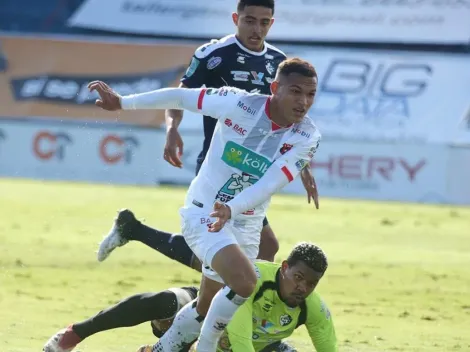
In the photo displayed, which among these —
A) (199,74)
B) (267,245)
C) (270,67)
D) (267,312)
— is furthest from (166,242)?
(267,312)

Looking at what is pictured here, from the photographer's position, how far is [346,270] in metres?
12.7

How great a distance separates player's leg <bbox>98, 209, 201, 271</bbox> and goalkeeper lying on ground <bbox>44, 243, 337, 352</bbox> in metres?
1.21

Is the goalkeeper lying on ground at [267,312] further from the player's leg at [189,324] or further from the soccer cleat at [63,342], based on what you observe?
the player's leg at [189,324]

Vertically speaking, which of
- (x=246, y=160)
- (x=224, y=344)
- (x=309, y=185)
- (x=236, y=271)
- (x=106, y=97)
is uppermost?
(x=106, y=97)

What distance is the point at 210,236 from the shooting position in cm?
639

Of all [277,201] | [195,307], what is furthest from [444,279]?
[277,201]

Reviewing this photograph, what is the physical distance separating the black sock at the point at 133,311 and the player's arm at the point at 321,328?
3.21ft

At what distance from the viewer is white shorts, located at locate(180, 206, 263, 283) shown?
6348 mm

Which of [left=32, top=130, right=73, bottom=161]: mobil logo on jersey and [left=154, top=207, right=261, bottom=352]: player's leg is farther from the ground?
[left=154, top=207, right=261, bottom=352]: player's leg

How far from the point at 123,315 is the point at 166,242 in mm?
1555

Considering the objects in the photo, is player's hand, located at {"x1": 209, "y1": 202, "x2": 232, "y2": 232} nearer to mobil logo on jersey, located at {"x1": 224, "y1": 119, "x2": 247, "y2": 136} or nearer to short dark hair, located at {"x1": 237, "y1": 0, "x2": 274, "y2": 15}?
mobil logo on jersey, located at {"x1": 224, "y1": 119, "x2": 247, "y2": 136}

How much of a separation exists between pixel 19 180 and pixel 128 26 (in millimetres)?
4970

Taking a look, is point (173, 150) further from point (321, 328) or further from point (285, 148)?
point (321, 328)

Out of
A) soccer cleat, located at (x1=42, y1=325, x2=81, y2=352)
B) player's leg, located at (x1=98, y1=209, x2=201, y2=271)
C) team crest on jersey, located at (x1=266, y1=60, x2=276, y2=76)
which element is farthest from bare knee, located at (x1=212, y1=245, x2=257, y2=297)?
player's leg, located at (x1=98, y1=209, x2=201, y2=271)
